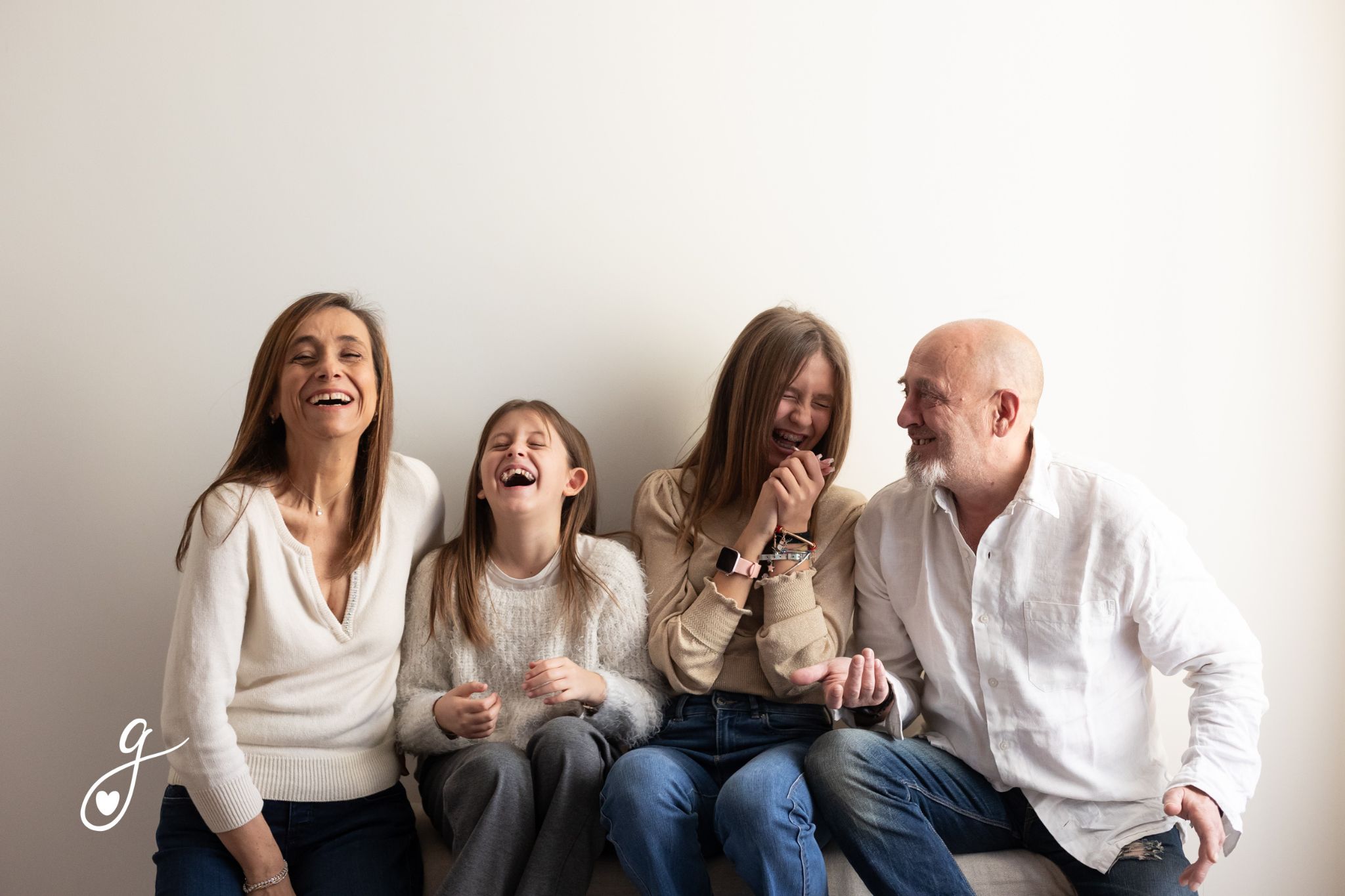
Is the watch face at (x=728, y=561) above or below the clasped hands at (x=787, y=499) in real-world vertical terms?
below

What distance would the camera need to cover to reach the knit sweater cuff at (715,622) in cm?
190

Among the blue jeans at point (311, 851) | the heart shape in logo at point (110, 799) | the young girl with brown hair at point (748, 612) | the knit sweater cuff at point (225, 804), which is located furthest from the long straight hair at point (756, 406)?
the heart shape in logo at point (110, 799)

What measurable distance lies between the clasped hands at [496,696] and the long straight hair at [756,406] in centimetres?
40

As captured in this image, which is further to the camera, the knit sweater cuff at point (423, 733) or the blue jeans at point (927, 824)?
the knit sweater cuff at point (423, 733)

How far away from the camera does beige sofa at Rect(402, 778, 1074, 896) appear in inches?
65.8

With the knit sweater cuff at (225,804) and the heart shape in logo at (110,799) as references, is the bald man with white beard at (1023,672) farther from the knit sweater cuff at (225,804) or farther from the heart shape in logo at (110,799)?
the heart shape in logo at (110,799)

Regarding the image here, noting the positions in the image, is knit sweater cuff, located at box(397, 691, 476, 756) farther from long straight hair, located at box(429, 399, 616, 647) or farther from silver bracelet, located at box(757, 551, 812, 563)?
silver bracelet, located at box(757, 551, 812, 563)

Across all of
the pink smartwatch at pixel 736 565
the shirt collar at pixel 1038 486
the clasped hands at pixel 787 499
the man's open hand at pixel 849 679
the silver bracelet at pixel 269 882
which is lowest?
the silver bracelet at pixel 269 882

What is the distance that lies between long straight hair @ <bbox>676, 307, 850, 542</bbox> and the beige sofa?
2.16 ft

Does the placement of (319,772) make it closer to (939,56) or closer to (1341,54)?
(939,56)

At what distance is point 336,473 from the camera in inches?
76.0

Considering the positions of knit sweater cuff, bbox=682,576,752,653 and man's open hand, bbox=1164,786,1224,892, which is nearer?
man's open hand, bbox=1164,786,1224,892

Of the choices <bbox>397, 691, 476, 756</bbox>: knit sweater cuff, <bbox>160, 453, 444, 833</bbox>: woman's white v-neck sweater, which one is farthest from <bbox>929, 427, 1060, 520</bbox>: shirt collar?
<bbox>160, 453, 444, 833</bbox>: woman's white v-neck sweater

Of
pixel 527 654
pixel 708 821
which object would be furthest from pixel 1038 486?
pixel 527 654
